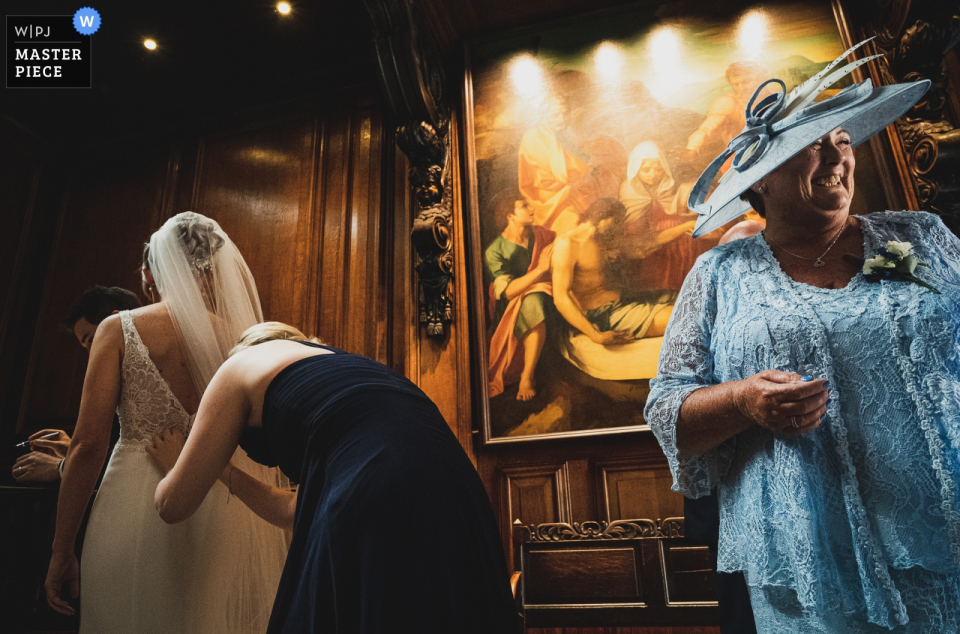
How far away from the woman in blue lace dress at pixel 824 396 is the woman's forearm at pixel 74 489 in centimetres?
172

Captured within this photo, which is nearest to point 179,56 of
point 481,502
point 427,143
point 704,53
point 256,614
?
point 427,143

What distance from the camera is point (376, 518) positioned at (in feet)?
3.87

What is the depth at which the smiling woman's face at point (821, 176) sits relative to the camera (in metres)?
1.41

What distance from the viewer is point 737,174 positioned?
5.17 ft

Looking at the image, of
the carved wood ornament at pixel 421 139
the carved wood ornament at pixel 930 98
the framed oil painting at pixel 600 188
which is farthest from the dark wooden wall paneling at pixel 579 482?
the carved wood ornament at pixel 930 98

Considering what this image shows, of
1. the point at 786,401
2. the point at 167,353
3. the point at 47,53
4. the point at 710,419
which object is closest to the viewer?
the point at 786,401

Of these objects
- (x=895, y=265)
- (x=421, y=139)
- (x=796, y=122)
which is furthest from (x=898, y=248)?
(x=421, y=139)

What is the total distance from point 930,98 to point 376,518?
3282mm

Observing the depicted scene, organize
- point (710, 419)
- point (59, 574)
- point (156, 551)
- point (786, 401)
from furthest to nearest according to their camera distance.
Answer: point (59, 574), point (156, 551), point (710, 419), point (786, 401)

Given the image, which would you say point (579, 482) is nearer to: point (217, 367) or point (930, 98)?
point (217, 367)

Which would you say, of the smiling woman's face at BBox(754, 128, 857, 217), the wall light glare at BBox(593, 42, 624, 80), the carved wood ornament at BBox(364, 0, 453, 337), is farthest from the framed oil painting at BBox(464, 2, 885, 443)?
the smiling woman's face at BBox(754, 128, 857, 217)

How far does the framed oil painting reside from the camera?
3193 millimetres

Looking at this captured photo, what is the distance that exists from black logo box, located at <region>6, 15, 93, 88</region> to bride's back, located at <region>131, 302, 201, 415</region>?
10.6 ft

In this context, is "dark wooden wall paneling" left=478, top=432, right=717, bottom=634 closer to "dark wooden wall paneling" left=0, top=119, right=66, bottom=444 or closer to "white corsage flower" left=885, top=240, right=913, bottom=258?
"white corsage flower" left=885, top=240, right=913, bottom=258
